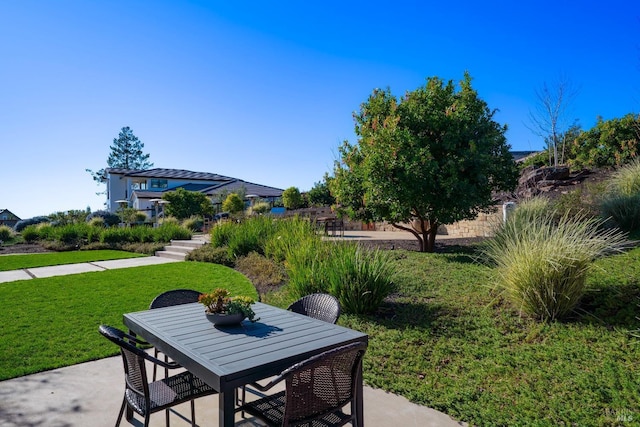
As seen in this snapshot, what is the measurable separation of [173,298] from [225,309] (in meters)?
1.20

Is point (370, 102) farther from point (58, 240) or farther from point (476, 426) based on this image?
point (58, 240)

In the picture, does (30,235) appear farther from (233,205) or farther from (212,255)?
(212,255)

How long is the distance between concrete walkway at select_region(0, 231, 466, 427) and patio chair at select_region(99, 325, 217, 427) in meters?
0.30

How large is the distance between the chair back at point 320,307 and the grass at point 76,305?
2367 millimetres

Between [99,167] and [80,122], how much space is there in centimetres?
4361

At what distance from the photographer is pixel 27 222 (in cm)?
2497

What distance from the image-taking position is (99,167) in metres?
54.5

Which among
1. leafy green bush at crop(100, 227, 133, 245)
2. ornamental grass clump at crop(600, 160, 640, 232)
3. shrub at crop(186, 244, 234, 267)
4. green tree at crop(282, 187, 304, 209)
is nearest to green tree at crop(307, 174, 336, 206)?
green tree at crop(282, 187, 304, 209)

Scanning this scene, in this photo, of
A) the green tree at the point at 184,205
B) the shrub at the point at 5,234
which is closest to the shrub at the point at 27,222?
the shrub at the point at 5,234

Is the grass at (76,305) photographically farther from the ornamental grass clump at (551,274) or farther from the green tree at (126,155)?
the green tree at (126,155)

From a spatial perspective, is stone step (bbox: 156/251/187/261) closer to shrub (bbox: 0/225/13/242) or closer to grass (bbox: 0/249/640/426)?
grass (bbox: 0/249/640/426)

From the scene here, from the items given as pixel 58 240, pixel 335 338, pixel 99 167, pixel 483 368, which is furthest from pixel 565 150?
pixel 99 167

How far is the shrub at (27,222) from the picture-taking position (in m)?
24.3

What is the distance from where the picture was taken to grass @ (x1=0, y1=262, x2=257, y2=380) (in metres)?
4.08
